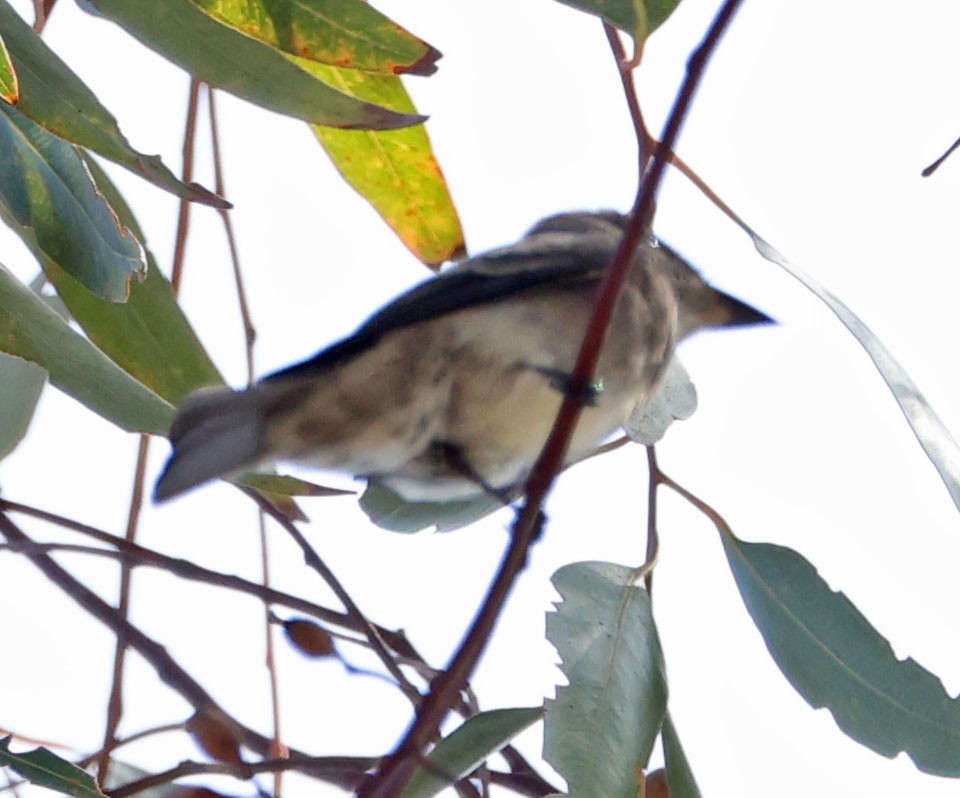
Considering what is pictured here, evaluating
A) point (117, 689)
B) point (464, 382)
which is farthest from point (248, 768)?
point (464, 382)

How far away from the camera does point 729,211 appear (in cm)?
173

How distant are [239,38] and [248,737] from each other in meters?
0.80

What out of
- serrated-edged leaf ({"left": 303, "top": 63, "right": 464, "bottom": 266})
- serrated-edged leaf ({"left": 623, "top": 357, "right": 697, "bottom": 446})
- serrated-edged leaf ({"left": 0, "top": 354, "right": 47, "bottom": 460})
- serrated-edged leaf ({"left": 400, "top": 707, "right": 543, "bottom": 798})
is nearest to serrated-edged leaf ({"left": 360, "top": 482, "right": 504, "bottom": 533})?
serrated-edged leaf ({"left": 623, "top": 357, "right": 697, "bottom": 446})

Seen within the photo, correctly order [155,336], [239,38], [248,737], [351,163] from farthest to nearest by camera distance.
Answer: [351,163], [155,336], [248,737], [239,38]

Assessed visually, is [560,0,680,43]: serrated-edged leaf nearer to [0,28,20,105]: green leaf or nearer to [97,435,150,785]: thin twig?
[0,28,20,105]: green leaf

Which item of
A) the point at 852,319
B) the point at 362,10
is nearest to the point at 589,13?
the point at 362,10

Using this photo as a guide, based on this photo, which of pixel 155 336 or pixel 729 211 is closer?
pixel 729 211

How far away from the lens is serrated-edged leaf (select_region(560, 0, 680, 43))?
1491mm

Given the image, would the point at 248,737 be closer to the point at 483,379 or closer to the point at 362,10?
the point at 483,379

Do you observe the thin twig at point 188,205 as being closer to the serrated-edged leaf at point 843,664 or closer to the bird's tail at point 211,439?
the bird's tail at point 211,439

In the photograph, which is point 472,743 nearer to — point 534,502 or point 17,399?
point 534,502

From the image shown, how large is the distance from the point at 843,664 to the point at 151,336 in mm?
952

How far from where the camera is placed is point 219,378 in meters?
1.95

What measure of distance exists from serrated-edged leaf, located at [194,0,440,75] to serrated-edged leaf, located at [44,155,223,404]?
0.37m
